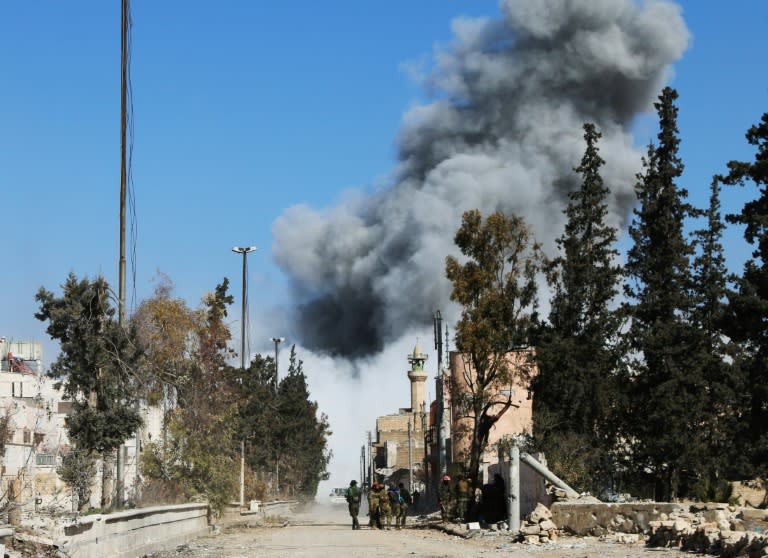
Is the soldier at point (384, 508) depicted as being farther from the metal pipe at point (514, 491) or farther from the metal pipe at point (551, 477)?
the metal pipe at point (551, 477)

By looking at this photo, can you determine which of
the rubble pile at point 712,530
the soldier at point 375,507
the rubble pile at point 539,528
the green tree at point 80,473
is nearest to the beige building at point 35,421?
the green tree at point 80,473

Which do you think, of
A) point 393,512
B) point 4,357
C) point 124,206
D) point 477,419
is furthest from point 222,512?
point 4,357

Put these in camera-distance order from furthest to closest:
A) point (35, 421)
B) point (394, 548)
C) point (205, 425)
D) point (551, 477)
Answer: point (35, 421), point (205, 425), point (551, 477), point (394, 548)

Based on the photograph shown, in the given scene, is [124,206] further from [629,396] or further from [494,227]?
[629,396]

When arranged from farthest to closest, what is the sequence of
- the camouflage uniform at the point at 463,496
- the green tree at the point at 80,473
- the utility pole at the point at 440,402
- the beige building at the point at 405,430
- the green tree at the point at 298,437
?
the beige building at the point at 405,430, the green tree at the point at 298,437, the utility pole at the point at 440,402, the camouflage uniform at the point at 463,496, the green tree at the point at 80,473

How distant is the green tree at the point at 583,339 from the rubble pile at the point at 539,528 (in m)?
24.9

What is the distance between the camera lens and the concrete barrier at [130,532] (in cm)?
1655

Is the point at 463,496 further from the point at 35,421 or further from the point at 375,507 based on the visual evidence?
the point at 35,421

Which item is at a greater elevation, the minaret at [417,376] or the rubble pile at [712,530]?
the minaret at [417,376]

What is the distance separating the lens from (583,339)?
53.6 m

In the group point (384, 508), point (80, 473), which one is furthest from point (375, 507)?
point (80, 473)

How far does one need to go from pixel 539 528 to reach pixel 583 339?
29418 millimetres

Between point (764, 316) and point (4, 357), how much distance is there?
68.9 meters

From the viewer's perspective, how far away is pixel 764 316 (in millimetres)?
42188
